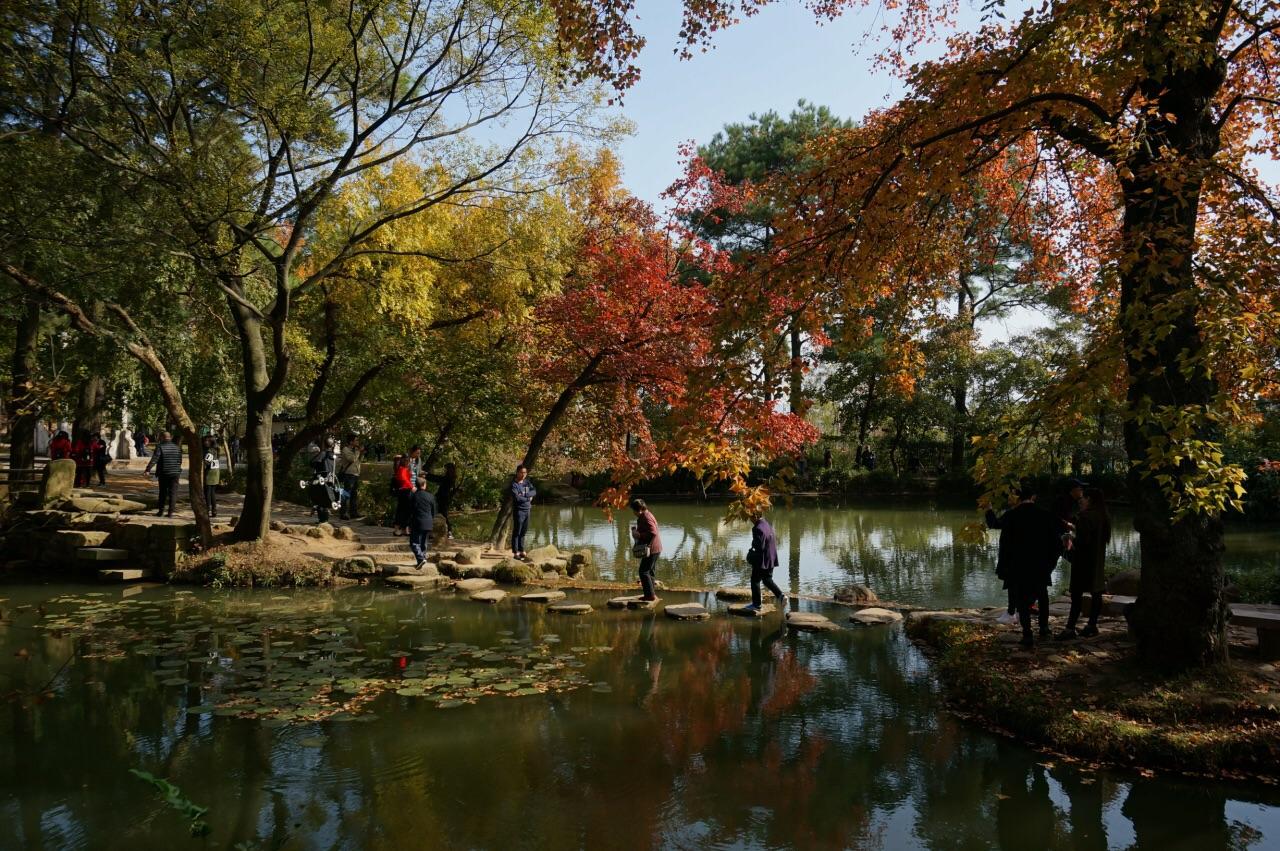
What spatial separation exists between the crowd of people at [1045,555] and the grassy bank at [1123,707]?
0.42 m

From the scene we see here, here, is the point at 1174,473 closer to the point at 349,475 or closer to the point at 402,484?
the point at 402,484

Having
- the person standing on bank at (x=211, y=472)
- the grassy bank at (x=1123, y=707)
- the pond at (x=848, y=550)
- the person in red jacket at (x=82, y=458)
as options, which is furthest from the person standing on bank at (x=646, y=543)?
the person in red jacket at (x=82, y=458)

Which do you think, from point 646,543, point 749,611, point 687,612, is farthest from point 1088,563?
point 646,543

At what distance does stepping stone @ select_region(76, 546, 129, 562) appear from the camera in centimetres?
1216

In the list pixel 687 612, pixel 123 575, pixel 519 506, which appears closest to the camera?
pixel 687 612

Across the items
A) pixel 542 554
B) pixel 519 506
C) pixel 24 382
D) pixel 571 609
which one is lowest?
pixel 571 609

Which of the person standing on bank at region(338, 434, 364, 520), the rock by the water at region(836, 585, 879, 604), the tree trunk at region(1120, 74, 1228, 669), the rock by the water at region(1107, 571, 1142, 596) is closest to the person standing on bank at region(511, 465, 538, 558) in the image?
the rock by the water at region(836, 585, 879, 604)

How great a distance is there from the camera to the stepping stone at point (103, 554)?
12164mm

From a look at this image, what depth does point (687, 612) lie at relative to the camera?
999 cm

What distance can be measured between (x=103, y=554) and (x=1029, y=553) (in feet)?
42.4

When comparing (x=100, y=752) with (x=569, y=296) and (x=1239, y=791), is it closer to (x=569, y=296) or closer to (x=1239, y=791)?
(x=1239, y=791)

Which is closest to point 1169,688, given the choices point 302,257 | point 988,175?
point 988,175

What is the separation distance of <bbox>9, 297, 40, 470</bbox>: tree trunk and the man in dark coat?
43.3 feet

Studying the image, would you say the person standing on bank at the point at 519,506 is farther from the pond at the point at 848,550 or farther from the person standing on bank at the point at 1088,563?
the person standing on bank at the point at 1088,563
